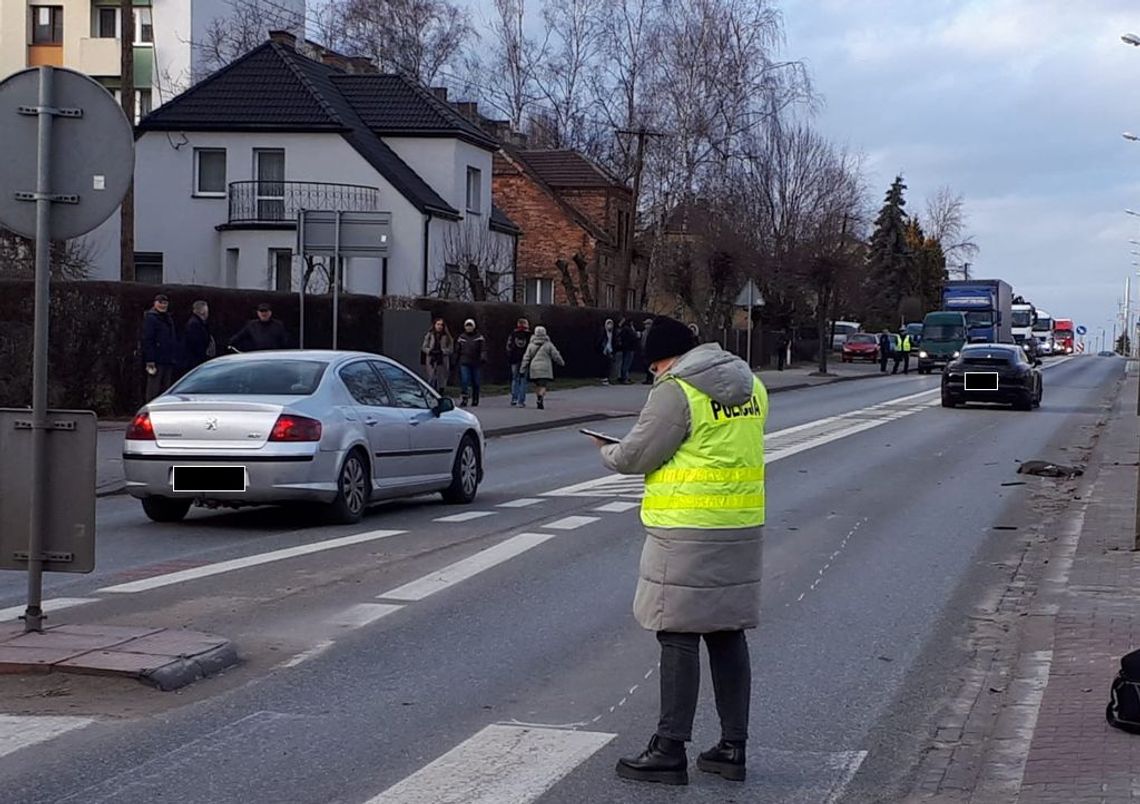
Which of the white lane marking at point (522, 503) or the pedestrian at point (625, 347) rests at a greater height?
the pedestrian at point (625, 347)

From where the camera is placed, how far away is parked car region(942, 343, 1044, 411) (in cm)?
3419

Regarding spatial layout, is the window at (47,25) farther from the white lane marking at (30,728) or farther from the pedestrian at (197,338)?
the white lane marking at (30,728)

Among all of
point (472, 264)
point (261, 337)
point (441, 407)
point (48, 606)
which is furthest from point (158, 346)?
point (472, 264)

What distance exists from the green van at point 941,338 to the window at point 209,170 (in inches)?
1178

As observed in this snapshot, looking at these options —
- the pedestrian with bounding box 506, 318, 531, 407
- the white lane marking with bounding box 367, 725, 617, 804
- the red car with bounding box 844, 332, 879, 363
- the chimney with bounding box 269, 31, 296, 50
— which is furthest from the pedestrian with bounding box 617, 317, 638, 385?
the white lane marking with bounding box 367, 725, 617, 804

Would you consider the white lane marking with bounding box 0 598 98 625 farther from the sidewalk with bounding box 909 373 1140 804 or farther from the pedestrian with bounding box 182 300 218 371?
the pedestrian with bounding box 182 300 218 371

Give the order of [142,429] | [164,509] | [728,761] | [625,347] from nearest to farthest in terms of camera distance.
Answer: [728,761] → [142,429] → [164,509] → [625,347]

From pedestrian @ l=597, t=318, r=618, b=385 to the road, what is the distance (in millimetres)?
26693

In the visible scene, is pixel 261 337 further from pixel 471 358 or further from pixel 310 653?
pixel 310 653

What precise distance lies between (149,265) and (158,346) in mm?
24308

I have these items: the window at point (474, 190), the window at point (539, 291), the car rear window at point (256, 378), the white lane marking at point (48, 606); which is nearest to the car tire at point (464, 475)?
the car rear window at point (256, 378)

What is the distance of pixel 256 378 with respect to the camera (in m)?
13.9

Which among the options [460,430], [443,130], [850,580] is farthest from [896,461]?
[443,130]

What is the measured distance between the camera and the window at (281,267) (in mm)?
43500
